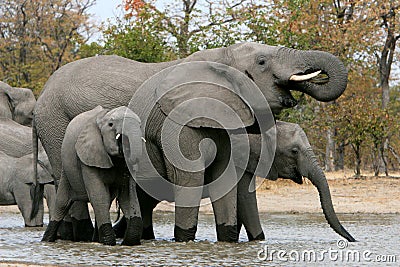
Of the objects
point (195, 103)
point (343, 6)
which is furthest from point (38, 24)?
point (195, 103)

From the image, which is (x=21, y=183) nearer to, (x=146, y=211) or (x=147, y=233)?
(x=146, y=211)

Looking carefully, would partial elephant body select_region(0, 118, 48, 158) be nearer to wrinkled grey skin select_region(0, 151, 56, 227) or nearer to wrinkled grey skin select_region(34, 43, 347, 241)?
wrinkled grey skin select_region(0, 151, 56, 227)

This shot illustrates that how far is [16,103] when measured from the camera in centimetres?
1598

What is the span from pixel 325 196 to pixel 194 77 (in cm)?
195

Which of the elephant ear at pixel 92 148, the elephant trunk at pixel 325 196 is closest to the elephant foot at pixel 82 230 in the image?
the elephant ear at pixel 92 148

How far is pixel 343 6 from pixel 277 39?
7330 mm

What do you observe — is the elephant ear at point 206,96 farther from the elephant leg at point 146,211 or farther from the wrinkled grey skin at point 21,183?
the wrinkled grey skin at point 21,183

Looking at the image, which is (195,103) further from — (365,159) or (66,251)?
(365,159)

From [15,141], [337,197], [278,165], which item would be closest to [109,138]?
[278,165]

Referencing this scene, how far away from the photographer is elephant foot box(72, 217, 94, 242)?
1050 centimetres

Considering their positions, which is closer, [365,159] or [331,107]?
[331,107]

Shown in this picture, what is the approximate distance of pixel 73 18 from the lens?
38.4 m

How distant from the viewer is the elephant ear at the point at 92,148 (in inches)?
363

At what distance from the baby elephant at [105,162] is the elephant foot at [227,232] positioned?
97cm
